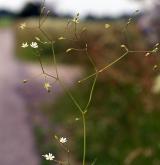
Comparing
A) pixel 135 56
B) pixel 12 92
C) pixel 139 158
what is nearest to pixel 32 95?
pixel 12 92

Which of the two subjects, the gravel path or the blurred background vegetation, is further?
the gravel path

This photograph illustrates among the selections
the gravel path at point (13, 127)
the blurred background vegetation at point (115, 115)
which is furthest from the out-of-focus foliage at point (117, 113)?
the gravel path at point (13, 127)

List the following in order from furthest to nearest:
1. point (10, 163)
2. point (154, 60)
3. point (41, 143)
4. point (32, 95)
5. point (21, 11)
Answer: point (21, 11) → point (32, 95) → point (154, 60) → point (41, 143) → point (10, 163)

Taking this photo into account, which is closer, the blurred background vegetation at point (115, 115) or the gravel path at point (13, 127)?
the blurred background vegetation at point (115, 115)

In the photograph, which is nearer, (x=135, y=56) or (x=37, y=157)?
(x=37, y=157)

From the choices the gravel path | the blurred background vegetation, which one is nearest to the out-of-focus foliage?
the blurred background vegetation

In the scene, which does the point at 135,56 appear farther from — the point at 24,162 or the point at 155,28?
the point at 24,162

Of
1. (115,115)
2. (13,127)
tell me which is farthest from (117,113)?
(13,127)

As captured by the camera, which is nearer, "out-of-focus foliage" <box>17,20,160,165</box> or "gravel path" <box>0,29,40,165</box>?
"out-of-focus foliage" <box>17,20,160,165</box>

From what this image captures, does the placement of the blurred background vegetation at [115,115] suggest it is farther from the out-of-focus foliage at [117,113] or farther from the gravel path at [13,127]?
the gravel path at [13,127]

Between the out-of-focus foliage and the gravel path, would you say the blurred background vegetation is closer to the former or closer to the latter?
the out-of-focus foliage

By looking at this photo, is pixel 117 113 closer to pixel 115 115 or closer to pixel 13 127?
pixel 115 115
